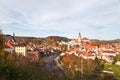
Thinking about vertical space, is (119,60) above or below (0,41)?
below

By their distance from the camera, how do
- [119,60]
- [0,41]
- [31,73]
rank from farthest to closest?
1. [119,60]
2. [0,41]
3. [31,73]

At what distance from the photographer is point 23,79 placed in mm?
4566

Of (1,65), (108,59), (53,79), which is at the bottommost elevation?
(108,59)

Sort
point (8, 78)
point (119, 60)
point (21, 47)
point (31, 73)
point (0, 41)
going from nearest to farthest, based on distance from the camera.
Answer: point (8, 78)
point (31, 73)
point (0, 41)
point (119, 60)
point (21, 47)

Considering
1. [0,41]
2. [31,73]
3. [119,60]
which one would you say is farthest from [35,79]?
[119,60]

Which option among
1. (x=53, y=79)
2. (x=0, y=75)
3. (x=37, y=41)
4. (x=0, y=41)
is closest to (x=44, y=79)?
(x=53, y=79)

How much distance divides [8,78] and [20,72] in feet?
1.01

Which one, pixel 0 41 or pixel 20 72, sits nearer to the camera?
pixel 20 72

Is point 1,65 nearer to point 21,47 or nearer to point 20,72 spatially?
point 20,72

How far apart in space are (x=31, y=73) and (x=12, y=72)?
46 centimetres

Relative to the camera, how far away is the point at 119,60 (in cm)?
6081

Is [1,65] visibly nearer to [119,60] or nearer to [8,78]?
[8,78]

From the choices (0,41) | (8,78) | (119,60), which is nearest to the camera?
(8,78)

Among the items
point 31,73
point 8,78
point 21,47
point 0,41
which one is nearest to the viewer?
point 8,78
